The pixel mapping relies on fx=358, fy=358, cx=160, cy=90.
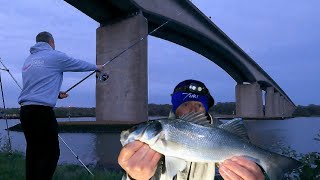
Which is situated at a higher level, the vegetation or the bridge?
the bridge

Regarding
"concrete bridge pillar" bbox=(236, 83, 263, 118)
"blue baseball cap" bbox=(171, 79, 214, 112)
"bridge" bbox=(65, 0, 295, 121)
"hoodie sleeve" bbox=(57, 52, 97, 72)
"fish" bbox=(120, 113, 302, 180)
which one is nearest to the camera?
"fish" bbox=(120, 113, 302, 180)

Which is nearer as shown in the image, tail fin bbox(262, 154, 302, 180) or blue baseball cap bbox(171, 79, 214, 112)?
tail fin bbox(262, 154, 302, 180)

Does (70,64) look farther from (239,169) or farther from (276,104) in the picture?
(276,104)

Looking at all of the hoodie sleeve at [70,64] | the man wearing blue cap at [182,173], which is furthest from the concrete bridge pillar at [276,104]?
the man wearing blue cap at [182,173]

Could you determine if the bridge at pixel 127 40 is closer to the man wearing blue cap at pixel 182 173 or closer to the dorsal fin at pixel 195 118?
the man wearing blue cap at pixel 182 173

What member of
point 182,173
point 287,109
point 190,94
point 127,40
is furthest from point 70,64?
point 287,109

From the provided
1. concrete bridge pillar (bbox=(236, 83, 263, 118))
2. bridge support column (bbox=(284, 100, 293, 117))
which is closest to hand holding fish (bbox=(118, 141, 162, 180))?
concrete bridge pillar (bbox=(236, 83, 263, 118))

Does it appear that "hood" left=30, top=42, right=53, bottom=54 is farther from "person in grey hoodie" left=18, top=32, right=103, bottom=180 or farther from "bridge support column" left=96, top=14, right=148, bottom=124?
"bridge support column" left=96, top=14, right=148, bottom=124

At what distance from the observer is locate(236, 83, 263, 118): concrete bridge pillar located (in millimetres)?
60125

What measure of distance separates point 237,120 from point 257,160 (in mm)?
354

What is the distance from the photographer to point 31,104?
5.57 metres

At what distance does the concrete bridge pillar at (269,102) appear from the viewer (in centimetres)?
6894

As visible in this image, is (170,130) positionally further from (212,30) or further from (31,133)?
(212,30)

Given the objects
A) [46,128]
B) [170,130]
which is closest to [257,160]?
[170,130]
